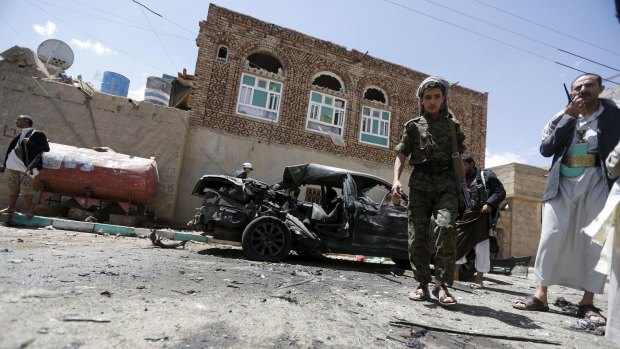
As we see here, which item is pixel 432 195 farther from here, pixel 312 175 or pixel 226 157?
pixel 226 157

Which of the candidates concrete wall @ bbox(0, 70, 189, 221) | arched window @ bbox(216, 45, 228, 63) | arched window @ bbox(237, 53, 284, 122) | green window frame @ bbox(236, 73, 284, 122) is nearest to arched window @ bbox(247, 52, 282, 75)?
arched window @ bbox(237, 53, 284, 122)

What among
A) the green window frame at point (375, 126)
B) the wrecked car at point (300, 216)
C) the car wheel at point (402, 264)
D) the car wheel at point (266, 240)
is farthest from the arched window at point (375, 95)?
the car wheel at point (266, 240)

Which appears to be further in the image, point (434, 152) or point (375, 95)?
point (375, 95)

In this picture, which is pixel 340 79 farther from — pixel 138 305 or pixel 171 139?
pixel 138 305

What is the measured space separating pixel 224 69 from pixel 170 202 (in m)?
5.42

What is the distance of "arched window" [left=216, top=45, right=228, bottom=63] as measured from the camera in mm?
12910

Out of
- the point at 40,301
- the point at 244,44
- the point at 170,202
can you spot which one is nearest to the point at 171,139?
the point at 170,202

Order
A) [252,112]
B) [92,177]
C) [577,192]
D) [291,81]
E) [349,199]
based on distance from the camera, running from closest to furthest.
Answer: [577,192]
[349,199]
[92,177]
[252,112]
[291,81]

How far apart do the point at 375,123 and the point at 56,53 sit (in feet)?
46.4

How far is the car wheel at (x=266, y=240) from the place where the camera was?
5133mm

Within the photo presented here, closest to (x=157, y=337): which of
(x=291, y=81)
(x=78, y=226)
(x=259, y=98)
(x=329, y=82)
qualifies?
(x=78, y=226)

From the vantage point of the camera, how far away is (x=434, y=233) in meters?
2.96

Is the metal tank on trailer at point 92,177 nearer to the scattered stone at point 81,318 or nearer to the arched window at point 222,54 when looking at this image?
the arched window at point 222,54

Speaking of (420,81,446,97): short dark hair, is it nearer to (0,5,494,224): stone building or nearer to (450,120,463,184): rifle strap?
(450,120,463,184): rifle strap
